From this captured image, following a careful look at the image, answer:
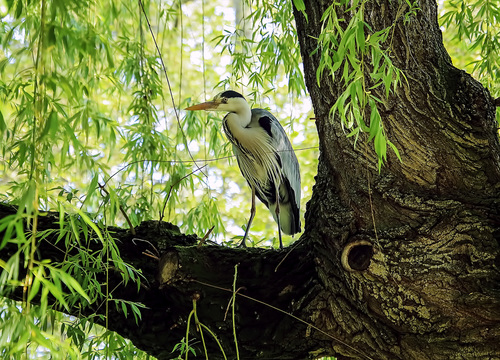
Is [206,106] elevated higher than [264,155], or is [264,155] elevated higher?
[206,106]

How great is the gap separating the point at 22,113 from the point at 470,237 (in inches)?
41.2

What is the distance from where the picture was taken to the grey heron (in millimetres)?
2416

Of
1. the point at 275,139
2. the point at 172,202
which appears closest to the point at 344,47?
the point at 172,202

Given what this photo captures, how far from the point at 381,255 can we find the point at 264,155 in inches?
48.3

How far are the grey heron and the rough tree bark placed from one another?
2.40ft

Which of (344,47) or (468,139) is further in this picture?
(468,139)

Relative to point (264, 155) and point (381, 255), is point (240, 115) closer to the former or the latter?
point (264, 155)

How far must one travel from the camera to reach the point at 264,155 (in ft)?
8.29

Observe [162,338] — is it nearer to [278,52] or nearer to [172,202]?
[172,202]

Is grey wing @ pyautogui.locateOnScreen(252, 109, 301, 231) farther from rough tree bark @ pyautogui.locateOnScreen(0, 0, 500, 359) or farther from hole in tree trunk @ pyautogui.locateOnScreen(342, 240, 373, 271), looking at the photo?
hole in tree trunk @ pyautogui.locateOnScreen(342, 240, 373, 271)

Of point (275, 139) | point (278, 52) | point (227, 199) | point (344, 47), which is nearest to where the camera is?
point (344, 47)

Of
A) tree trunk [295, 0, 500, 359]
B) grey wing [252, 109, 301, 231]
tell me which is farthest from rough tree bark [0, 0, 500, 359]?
grey wing [252, 109, 301, 231]

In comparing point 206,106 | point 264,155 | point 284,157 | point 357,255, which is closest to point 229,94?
point 206,106

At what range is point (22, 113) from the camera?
1.10 metres
